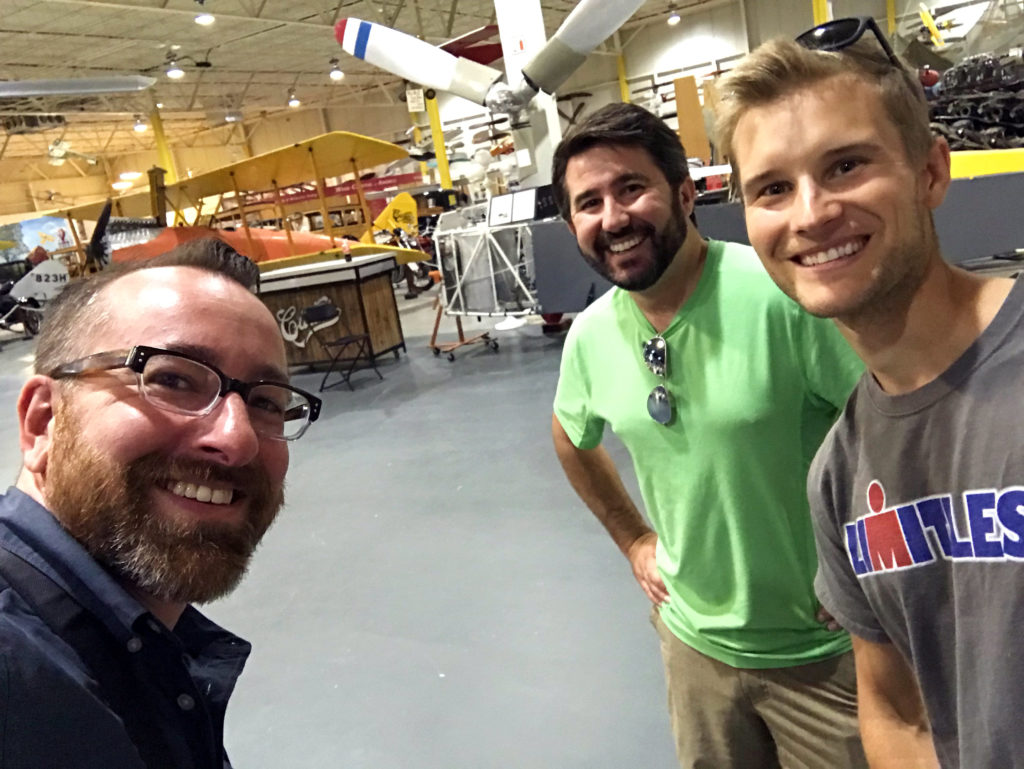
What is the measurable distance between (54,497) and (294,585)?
2697 mm

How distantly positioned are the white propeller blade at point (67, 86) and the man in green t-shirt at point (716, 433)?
11309 mm

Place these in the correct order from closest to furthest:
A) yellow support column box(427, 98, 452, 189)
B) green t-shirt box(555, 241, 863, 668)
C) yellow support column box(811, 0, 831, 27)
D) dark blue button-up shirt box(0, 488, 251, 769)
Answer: dark blue button-up shirt box(0, 488, 251, 769)
green t-shirt box(555, 241, 863, 668)
yellow support column box(811, 0, 831, 27)
yellow support column box(427, 98, 452, 189)

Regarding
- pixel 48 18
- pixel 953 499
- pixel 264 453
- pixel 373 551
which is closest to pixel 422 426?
pixel 373 551

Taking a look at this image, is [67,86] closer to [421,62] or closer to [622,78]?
[421,62]

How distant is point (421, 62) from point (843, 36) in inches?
284

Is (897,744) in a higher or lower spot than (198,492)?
lower

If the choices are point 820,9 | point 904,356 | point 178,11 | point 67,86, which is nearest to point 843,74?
point 904,356

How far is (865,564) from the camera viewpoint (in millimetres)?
814

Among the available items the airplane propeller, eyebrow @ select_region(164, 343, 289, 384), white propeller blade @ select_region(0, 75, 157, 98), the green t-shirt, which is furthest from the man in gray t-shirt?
white propeller blade @ select_region(0, 75, 157, 98)

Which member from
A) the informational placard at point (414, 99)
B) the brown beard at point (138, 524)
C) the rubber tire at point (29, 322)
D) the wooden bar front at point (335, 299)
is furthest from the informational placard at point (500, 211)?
the rubber tire at point (29, 322)

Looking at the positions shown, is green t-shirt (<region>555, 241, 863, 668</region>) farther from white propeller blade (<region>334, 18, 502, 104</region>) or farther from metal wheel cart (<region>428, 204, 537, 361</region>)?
white propeller blade (<region>334, 18, 502, 104</region>)

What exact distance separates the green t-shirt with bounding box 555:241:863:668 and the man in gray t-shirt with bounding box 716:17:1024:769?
0.37 m

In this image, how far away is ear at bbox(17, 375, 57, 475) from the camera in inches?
36.1

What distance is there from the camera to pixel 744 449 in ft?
4.05
